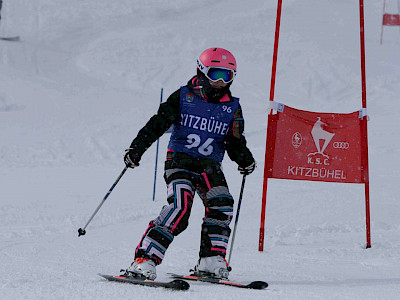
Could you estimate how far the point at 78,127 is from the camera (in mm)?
15188

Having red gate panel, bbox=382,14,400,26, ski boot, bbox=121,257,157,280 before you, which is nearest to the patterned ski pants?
ski boot, bbox=121,257,157,280

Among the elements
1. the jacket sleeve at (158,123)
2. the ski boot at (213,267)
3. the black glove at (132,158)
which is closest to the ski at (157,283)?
the ski boot at (213,267)

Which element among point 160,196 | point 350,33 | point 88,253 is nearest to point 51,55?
point 350,33

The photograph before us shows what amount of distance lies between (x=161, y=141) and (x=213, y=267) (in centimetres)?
988

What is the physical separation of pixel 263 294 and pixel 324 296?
33cm

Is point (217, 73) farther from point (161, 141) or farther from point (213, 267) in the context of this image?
point (161, 141)

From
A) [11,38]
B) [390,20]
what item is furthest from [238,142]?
[11,38]

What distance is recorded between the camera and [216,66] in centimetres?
414

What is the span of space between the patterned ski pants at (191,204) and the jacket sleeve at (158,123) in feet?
0.76

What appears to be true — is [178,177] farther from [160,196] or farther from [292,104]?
[292,104]

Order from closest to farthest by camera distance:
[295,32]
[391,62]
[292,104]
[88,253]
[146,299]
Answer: [146,299] → [88,253] → [292,104] → [391,62] → [295,32]

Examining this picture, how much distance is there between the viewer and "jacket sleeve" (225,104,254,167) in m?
4.29

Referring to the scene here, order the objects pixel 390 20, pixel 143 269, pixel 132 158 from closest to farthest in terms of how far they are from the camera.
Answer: pixel 143 269, pixel 132 158, pixel 390 20

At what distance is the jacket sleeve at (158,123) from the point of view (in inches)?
161
